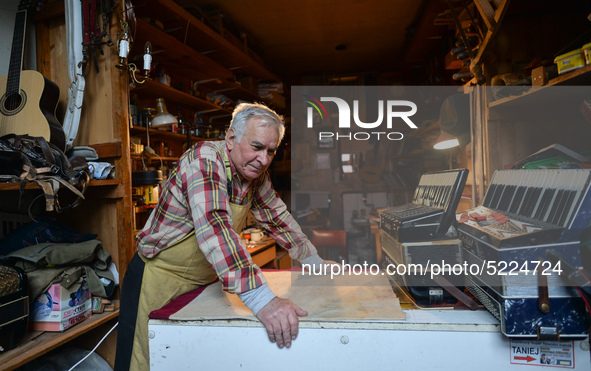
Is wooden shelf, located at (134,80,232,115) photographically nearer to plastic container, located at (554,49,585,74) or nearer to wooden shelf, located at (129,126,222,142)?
wooden shelf, located at (129,126,222,142)

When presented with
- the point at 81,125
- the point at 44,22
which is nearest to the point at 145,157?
the point at 81,125

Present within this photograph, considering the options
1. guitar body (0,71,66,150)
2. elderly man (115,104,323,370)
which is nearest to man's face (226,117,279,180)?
elderly man (115,104,323,370)

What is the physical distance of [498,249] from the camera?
91 centimetres

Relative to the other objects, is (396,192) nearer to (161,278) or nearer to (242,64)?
(242,64)

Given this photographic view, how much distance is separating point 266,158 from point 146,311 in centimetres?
83

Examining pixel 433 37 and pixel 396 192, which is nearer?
pixel 433 37

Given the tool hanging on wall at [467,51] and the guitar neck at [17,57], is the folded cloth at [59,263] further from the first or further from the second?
the tool hanging on wall at [467,51]

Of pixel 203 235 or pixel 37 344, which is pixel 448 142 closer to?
pixel 203 235

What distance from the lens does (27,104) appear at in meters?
1.83

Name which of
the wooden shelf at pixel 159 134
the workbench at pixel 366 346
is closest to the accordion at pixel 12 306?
the workbench at pixel 366 346

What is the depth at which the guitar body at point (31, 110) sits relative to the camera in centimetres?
178

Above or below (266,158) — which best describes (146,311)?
below

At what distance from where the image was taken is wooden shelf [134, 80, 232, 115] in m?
→ 2.75

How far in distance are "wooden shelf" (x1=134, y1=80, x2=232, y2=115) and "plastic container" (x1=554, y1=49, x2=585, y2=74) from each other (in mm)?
2487
